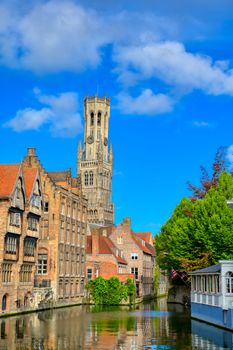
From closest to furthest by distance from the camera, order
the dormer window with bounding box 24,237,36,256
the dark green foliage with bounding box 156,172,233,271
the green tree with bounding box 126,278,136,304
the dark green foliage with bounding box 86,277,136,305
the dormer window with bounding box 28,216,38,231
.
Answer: the dark green foliage with bounding box 156,172,233,271, the dormer window with bounding box 24,237,36,256, the dormer window with bounding box 28,216,38,231, the dark green foliage with bounding box 86,277,136,305, the green tree with bounding box 126,278,136,304

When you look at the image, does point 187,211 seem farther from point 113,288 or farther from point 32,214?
point 32,214

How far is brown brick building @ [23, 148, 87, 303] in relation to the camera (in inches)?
2731

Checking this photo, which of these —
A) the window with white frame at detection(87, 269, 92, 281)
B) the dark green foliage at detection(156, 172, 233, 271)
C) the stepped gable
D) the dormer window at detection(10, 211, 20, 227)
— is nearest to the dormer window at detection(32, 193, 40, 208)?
the dormer window at detection(10, 211, 20, 227)

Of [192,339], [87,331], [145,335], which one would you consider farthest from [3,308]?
[192,339]

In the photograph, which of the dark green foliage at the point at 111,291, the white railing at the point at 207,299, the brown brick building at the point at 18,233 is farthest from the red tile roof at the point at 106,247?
the white railing at the point at 207,299

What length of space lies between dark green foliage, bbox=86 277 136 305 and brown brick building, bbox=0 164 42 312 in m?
17.3

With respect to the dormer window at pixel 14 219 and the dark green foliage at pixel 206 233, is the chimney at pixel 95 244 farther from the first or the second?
the dormer window at pixel 14 219

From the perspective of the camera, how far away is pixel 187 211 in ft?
226

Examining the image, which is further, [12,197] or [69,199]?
[69,199]

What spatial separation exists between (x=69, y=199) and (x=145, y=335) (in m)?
40.7

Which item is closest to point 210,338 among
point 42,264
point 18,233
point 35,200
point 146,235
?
point 18,233

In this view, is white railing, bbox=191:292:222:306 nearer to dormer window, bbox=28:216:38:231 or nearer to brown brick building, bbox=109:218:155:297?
dormer window, bbox=28:216:38:231

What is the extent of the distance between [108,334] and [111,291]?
38125 millimetres

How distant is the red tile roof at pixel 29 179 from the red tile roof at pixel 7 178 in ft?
13.2
